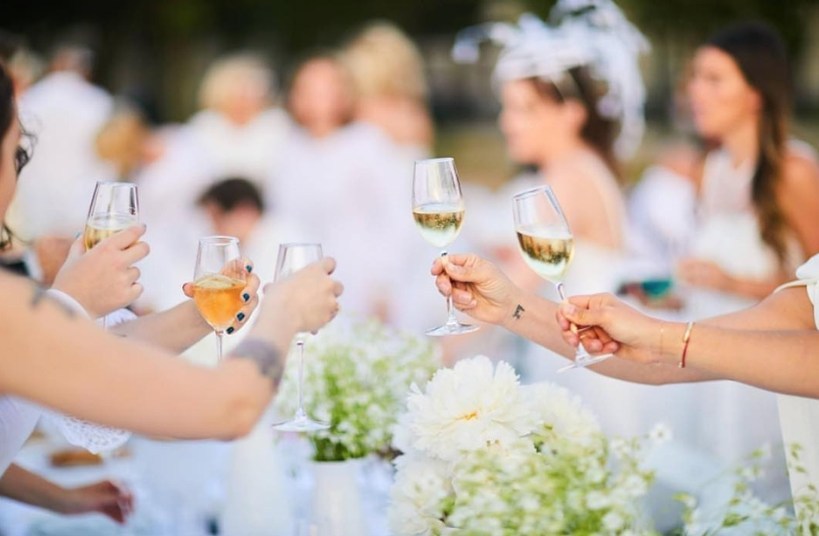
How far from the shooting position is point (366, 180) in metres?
6.75

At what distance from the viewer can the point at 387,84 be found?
7320 millimetres

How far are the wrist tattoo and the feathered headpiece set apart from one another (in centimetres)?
299

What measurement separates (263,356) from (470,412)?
1.34ft

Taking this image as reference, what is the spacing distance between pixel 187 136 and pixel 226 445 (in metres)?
5.85

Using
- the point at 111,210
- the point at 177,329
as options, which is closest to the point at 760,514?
the point at 177,329

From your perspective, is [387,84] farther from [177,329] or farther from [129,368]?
[129,368]

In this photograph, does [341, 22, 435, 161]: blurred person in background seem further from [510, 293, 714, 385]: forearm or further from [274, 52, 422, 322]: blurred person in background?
[510, 293, 714, 385]: forearm

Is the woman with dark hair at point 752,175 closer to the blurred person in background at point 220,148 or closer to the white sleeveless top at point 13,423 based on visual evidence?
the white sleeveless top at point 13,423

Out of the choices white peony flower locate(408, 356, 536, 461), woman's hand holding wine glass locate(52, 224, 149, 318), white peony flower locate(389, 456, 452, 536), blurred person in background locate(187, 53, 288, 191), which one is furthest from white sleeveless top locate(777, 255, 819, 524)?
blurred person in background locate(187, 53, 288, 191)

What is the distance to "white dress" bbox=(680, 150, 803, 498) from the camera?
3326 millimetres

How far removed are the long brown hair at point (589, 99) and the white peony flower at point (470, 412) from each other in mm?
2704

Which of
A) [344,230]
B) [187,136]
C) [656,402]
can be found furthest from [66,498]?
[187,136]

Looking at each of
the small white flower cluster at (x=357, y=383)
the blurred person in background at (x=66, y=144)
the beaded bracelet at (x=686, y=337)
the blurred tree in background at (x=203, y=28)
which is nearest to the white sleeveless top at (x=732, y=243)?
the small white flower cluster at (x=357, y=383)

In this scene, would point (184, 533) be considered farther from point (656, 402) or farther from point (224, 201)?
point (224, 201)
